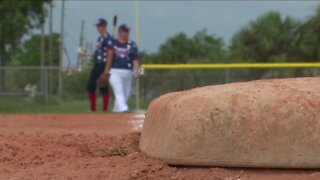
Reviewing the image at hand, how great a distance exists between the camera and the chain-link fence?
20.5 metres

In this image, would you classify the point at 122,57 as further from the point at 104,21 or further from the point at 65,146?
the point at 65,146

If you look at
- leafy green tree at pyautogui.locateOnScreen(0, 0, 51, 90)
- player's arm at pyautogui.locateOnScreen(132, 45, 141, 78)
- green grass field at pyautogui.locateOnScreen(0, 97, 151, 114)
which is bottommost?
green grass field at pyautogui.locateOnScreen(0, 97, 151, 114)

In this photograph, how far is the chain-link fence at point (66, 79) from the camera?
20469mm

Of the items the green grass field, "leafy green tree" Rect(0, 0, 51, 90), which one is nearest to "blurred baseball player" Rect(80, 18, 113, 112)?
the green grass field

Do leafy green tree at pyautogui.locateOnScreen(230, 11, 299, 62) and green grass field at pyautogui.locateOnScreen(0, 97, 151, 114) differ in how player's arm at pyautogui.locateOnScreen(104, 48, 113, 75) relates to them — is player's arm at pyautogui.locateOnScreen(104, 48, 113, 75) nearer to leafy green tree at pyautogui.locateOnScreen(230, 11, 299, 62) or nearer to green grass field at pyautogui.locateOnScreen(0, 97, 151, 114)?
green grass field at pyautogui.locateOnScreen(0, 97, 151, 114)

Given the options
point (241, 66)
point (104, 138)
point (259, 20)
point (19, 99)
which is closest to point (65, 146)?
point (104, 138)

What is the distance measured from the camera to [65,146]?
7.23 meters

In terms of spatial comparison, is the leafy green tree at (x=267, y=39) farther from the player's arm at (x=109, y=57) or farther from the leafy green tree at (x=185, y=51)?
the player's arm at (x=109, y=57)

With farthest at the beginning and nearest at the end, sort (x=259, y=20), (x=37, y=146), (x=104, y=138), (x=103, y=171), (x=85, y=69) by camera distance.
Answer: (x=259, y=20), (x=85, y=69), (x=104, y=138), (x=37, y=146), (x=103, y=171)

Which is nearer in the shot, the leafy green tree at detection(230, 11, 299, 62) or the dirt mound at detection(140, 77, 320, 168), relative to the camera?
the dirt mound at detection(140, 77, 320, 168)

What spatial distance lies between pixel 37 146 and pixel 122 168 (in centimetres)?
168

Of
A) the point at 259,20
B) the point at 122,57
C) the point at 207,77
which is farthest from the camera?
the point at 259,20

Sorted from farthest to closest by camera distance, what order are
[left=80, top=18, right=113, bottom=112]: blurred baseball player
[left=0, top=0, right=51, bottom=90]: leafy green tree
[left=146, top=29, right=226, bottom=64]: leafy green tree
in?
[left=146, top=29, right=226, bottom=64]: leafy green tree → [left=0, top=0, right=51, bottom=90]: leafy green tree → [left=80, top=18, right=113, bottom=112]: blurred baseball player

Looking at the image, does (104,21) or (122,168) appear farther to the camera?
(104,21)
